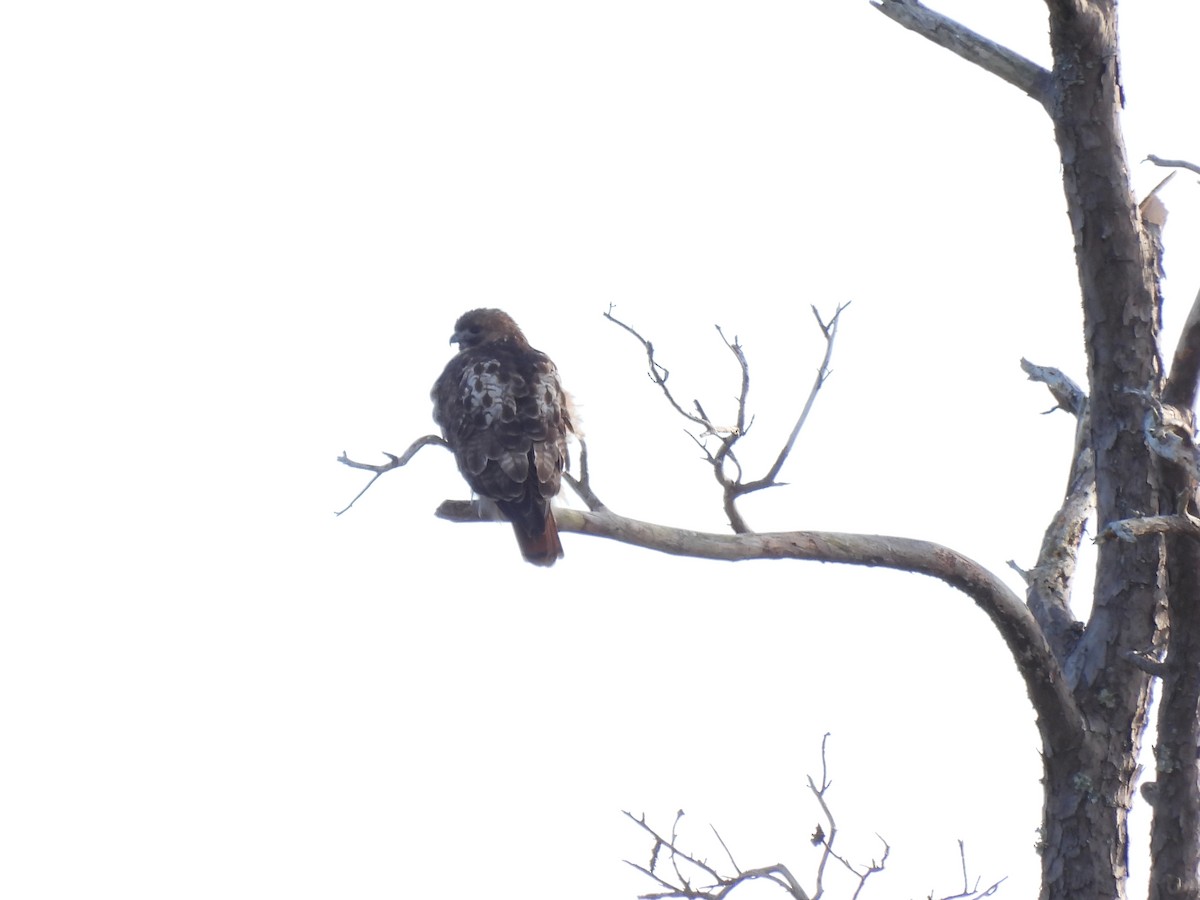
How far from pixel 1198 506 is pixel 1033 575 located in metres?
1.26

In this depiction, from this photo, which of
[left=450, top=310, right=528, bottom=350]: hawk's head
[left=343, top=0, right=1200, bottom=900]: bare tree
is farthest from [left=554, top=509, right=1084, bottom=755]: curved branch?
[left=450, top=310, right=528, bottom=350]: hawk's head

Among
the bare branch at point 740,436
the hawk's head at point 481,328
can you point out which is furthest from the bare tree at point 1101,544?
the hawk's head at point 481,328

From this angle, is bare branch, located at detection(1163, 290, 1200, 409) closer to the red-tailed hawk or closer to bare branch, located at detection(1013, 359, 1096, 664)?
bare branch, located at detection(1013, 359, 1096, 664)

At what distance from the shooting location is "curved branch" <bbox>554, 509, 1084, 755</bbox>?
5152 millimetres

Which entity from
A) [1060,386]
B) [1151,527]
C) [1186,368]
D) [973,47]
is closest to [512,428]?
[1060,386]

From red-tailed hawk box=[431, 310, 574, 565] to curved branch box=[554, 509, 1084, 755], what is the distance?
109 centimetres

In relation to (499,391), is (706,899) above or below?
below

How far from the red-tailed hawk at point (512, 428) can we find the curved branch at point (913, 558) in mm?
1087

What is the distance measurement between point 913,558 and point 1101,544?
2.46 feet

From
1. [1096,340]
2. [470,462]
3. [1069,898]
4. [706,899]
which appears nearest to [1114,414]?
[1096,340]

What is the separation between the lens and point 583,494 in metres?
5.39

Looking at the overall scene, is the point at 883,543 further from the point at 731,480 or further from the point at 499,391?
the point at 499,391

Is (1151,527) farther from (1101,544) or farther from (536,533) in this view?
(536,533)

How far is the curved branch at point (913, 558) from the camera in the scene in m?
5.15
